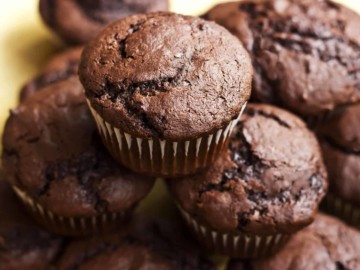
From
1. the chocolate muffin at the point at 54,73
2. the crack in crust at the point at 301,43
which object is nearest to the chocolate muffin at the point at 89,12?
the chocolate muffin at the point at 54,73

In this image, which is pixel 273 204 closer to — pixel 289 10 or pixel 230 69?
pixel 230 69

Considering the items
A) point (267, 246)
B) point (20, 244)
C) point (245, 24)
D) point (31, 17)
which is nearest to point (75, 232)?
point (20, 244)

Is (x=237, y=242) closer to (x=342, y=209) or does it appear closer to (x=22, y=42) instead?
(x=342, y=209)

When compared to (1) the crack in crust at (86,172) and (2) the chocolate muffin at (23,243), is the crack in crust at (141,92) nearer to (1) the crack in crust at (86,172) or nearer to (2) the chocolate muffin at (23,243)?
(1) the crack in crust at (86,172)

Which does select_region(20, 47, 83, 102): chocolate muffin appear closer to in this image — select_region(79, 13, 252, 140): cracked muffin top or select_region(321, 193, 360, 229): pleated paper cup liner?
select_region(79, 13, 252, 140): cracked muffin top

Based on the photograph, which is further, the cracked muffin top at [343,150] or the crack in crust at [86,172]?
the cracked muffin top at [343,150]

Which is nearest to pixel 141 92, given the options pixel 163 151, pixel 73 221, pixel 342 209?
pixel 163 151
